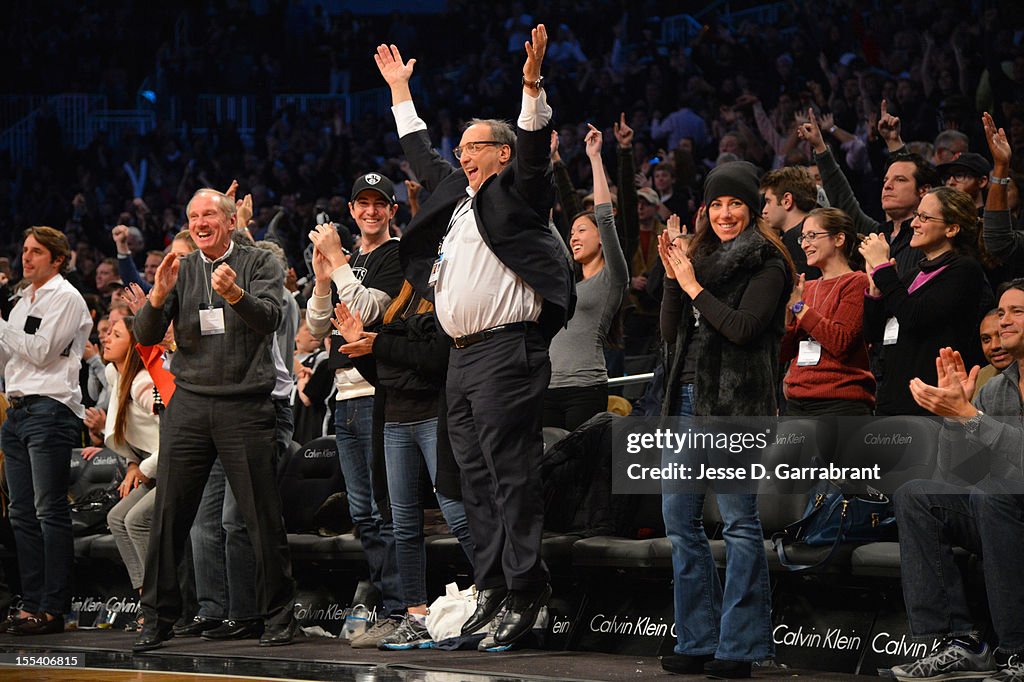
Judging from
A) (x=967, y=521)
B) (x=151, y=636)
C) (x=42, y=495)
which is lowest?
(x=151, y=636)

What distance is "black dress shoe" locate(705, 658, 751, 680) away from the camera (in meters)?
4.05

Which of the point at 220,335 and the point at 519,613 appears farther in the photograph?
the point at 220,335

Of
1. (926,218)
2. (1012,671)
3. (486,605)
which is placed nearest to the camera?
(1012,671)

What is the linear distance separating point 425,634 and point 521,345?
1270 millimetres

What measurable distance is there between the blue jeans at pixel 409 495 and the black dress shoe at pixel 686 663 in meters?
1.08

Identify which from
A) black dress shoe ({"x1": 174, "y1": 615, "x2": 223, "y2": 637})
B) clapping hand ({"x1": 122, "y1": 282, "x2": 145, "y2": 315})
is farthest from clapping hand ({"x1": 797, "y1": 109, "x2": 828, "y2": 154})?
black dress shoe ({"x1": 174, "y1": 615, "x2": 223, "y2": 637})

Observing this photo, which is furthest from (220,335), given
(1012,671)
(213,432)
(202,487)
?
(1012,671)

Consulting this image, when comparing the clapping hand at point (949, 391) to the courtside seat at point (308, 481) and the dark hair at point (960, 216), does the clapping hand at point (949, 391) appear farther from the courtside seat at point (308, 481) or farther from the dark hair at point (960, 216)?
the courtside seat at point (308, 481)

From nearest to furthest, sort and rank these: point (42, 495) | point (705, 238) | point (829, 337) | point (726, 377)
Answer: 1. point (726, 377)
2. point (705, 238)
3. point (829, 337)
4. point (42, 495)

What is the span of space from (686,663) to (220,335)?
2.35 meters

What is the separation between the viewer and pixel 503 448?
450cm

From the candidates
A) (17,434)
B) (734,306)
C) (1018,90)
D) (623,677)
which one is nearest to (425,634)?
(623,677)

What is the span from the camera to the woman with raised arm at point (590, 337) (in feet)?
18.8

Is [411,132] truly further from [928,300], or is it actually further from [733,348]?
[928,300]
